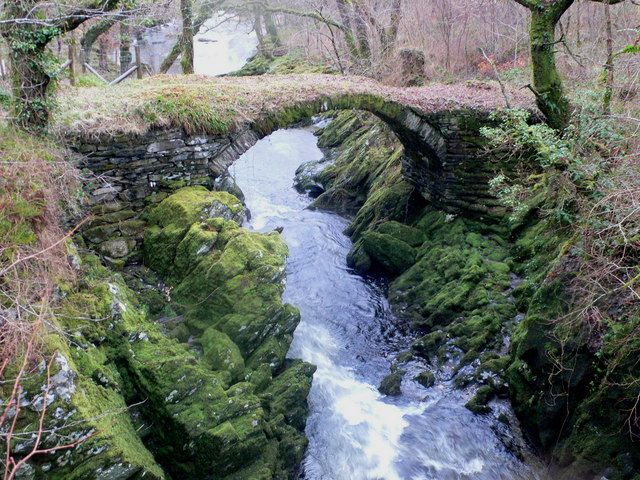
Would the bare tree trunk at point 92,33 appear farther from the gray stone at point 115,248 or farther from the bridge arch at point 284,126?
the gray stone at point 115,248

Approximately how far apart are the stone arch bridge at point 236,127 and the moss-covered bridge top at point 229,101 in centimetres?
2

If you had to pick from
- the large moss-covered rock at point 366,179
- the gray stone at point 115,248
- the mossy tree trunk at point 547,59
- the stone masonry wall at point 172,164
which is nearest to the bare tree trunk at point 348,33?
the large moss-covered rock at point 366,179

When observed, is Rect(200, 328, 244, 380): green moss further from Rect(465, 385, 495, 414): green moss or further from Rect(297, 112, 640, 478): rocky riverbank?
Rect(465, 385, 495, 414): green moss

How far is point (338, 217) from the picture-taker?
46.5 feet

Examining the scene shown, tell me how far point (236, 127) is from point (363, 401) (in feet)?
16.4

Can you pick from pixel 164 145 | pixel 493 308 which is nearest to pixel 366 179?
pixel 493 308

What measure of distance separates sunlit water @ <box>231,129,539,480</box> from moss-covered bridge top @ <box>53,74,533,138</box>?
146 inches

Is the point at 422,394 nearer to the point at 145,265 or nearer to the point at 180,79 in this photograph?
the point at 145,265

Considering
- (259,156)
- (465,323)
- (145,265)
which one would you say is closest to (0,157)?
(145,265)

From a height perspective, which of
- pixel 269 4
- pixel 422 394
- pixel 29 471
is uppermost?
pixel 269 4

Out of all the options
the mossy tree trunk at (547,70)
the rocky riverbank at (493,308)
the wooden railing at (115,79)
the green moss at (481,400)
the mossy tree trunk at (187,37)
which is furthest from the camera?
the mossy tree trunk at (187,37)

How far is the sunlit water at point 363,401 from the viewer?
6.43 m

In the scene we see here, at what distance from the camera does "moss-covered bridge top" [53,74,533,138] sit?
24.9ft

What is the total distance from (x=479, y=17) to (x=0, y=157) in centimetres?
1405
